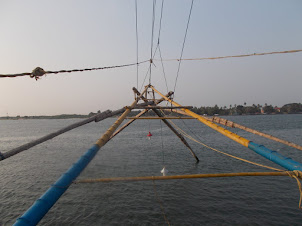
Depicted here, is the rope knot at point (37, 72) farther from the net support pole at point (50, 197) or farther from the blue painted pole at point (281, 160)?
the blue painted pole at point (281, 160)

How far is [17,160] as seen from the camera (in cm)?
2953

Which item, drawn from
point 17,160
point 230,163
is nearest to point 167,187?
point 230,163

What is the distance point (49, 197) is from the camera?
4.40m

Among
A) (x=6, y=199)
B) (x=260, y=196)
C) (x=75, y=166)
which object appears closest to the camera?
(x=75, y=166)

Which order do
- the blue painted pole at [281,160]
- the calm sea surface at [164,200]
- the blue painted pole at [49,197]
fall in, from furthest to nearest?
1. the calm sea surface at [164,200]
2. the blue painted pole at [281,160]
3. the blue painted pole at [49,197]

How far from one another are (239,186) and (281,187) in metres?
3.27

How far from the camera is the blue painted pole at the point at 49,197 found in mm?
3866

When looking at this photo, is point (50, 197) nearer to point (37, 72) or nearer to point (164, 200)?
point (37, 72)

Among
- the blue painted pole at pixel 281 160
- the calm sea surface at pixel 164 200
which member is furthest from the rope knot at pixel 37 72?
the calm sea surface at pixel 164 200

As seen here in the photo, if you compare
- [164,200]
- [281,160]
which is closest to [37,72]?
[281,160]

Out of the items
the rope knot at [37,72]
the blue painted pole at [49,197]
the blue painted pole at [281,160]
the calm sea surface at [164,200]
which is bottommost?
the calm sea surface at [164,200]

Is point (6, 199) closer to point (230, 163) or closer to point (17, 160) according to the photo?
point (17, 160)

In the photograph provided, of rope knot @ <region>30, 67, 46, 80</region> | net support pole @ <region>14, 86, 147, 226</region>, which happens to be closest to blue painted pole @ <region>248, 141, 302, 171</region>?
net support pole @ <region>14, 86, 147, 226</region>

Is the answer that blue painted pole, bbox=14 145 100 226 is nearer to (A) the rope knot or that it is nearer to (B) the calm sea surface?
(A) the rope knot
